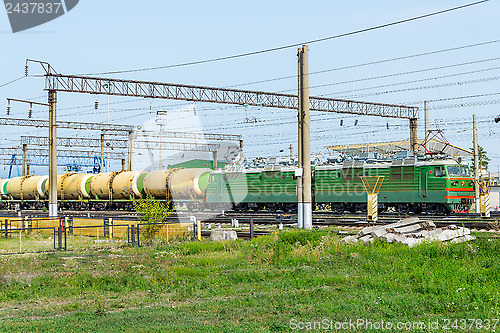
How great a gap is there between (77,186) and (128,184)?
901cm

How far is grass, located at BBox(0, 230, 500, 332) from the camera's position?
1089 centimetres

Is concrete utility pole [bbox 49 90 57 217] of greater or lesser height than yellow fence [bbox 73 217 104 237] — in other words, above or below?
above

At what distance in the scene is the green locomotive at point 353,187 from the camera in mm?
34969

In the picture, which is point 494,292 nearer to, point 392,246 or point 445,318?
point 445,318

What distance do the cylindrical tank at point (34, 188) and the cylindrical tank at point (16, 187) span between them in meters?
0.93

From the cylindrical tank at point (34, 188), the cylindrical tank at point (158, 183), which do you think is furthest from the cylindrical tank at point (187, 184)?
the cylindrical tank at point (34, 188)

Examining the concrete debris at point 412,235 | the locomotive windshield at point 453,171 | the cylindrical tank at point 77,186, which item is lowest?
the concrete debris at point 412,235

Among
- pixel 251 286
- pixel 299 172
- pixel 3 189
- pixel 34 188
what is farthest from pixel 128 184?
pixel 251 286

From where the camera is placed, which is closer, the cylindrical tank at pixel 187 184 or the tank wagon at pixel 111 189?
the cylindrical tank at pixel 187 184

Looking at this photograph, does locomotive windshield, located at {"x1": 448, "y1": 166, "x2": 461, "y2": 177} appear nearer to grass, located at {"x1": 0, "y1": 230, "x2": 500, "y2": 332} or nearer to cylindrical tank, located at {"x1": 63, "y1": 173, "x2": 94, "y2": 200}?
grass, located at {"x1": 0, "y1": 230, "x2": 500, "y2": 332}

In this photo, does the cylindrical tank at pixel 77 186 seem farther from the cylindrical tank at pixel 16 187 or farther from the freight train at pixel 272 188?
the cylindrical tank at pixel 16 187

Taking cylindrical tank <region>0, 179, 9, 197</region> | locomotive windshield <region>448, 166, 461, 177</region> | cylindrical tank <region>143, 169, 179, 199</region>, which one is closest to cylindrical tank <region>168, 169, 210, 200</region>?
cylindrical tank <region>143, 169, 179, 199</region>

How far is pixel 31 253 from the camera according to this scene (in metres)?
22.8

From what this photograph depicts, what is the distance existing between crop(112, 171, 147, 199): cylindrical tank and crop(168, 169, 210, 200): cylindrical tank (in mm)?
4050
